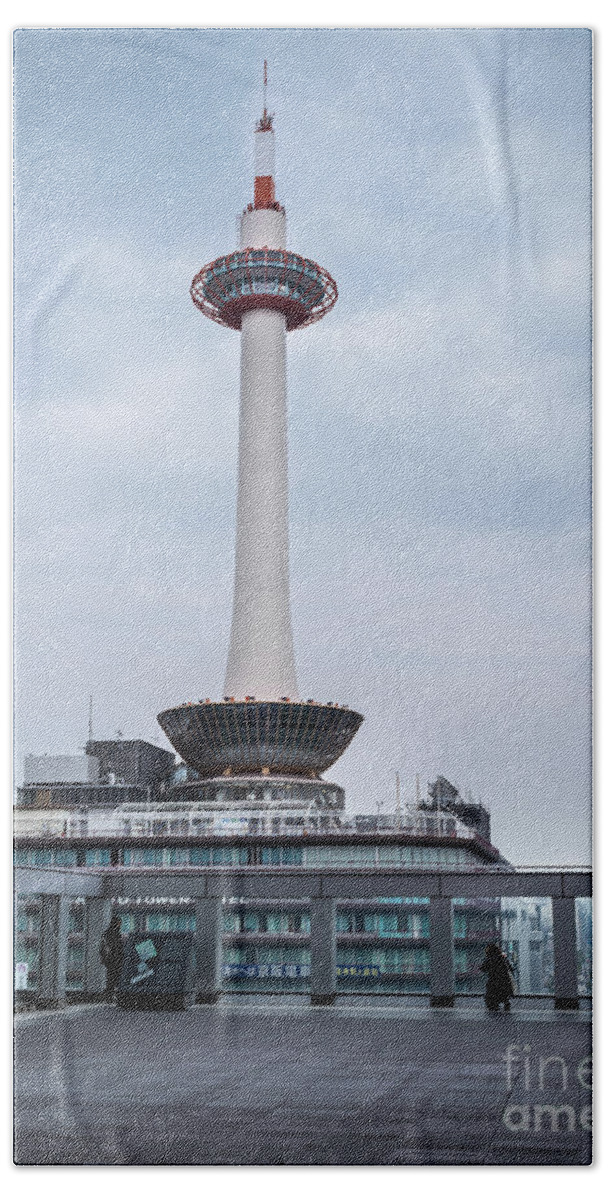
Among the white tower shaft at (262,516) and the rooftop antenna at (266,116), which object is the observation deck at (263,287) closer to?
the white tower shaft at (262,516)

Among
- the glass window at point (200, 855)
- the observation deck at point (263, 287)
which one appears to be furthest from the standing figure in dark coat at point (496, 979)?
the observation deck at point (263, 287)

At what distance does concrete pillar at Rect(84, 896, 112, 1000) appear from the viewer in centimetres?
636

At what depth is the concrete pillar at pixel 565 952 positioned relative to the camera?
6266 millimetres

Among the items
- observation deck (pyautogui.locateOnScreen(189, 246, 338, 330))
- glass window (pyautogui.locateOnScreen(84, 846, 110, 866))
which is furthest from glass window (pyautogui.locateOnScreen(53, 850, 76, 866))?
observation deck (pyautogui.locateOnScreen(189, 246, 338, 330))

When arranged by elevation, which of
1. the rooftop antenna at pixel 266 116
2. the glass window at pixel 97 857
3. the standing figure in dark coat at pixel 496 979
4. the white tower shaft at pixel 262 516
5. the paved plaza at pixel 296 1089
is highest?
the rooftop antenna at pixel 266 116

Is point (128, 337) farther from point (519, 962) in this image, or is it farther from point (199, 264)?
point (519, 962)

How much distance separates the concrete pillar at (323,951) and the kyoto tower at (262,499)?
68cm

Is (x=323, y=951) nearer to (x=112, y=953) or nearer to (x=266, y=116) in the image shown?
(x=112, y=953)

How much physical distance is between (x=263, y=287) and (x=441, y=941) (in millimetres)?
3332

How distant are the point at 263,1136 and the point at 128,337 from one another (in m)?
3.50

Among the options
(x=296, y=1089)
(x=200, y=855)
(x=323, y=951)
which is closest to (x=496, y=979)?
(x=323, y=951)

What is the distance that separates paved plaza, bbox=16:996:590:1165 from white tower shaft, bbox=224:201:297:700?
153 centimetres

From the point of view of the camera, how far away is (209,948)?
6445mm

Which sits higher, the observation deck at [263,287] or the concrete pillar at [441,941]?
the observation deck at [263,287]
